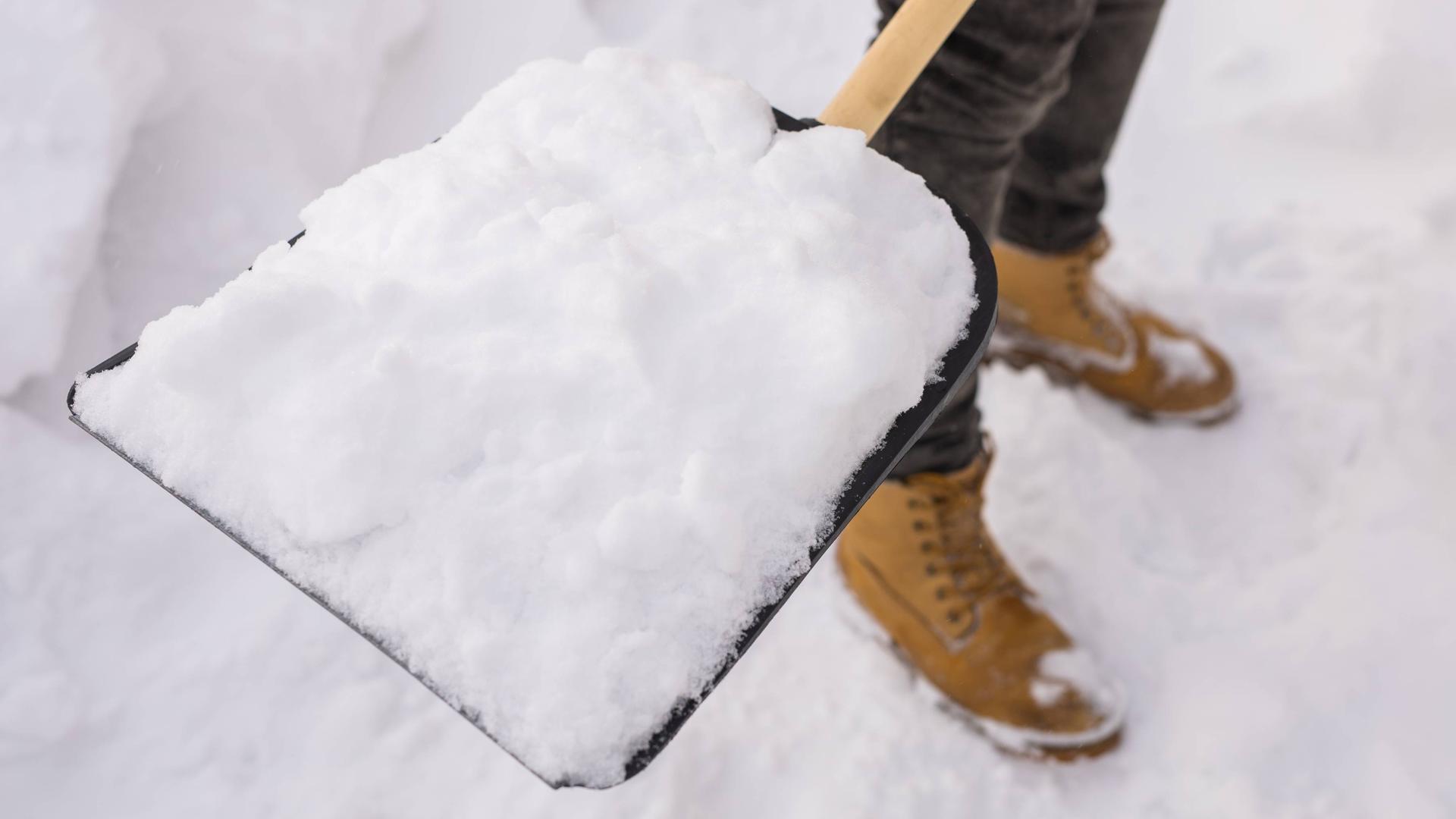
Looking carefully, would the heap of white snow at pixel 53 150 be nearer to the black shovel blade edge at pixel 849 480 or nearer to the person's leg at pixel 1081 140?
the black shovel blade edge at pixel 849 480

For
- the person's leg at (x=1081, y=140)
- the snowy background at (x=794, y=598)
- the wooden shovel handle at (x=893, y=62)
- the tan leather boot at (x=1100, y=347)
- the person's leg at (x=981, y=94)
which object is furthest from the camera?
the tan leather boot at (x=1100, y=347)

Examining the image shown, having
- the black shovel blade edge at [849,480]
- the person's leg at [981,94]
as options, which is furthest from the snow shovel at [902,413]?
the person's leg at [981,94]

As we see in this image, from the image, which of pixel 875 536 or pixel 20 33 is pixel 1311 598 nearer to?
pixel 875 536

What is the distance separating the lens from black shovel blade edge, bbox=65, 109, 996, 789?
1.63 feet

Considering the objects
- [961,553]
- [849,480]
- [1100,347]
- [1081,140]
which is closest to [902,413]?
[849,480]

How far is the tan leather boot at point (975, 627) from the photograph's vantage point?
3.33 feet

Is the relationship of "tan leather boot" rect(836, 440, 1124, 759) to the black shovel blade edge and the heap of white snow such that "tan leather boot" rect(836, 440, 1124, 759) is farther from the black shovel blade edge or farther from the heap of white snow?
the heap of white snow

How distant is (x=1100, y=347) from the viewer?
4.35ft

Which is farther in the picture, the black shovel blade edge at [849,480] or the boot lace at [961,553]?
the boot lace at [961,553]

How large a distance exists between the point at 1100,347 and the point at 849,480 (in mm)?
867

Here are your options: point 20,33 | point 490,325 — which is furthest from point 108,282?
point 490,325

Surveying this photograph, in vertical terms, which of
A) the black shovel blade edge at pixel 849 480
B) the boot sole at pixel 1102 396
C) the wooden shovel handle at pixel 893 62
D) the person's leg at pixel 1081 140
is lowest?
the boot sole at pixel 1102 396

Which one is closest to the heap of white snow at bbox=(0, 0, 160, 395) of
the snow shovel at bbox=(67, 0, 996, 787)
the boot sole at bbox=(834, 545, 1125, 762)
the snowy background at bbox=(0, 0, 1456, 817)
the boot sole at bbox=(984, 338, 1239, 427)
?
the snowy background at bbox=(0, 0, 1456, 817)

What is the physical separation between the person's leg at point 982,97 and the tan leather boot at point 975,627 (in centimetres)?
14
